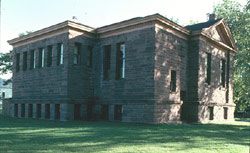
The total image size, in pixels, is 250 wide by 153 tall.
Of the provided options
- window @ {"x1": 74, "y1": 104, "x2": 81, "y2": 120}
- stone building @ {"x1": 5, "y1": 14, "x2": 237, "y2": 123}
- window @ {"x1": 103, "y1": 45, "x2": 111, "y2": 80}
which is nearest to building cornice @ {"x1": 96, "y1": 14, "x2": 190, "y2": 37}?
stone building @ {"x1": 5, "y1": 14, "x2": 237, "y2": 123}

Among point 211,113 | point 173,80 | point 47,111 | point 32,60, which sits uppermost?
point 32,60

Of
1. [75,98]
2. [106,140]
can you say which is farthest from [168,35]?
[106,140]

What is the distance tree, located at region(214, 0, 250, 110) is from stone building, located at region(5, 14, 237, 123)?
30.7ft

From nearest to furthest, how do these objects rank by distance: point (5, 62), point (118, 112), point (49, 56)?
1. point (118, 112)
2. point (49, 56)
3. point (5, 62)

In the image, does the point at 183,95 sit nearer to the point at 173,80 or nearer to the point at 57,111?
the point at 173,80

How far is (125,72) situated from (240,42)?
20354 millimetres

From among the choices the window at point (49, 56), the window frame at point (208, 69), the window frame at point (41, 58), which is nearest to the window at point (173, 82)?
the window frame at point (208, 69)

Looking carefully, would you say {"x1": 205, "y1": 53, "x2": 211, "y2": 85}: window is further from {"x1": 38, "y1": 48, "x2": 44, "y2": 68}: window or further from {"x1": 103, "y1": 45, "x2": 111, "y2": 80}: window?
{"x1": 38, "y1": 48, "x2": 44, "y2": 68}: window

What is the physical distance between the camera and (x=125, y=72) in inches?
810

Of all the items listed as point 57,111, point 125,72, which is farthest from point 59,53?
point 125,72

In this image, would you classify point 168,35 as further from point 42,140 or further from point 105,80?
point 42,140

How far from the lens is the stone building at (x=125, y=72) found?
63.6ft

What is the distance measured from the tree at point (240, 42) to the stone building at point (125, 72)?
937cm

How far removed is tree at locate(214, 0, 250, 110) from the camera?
3328 centimetres
